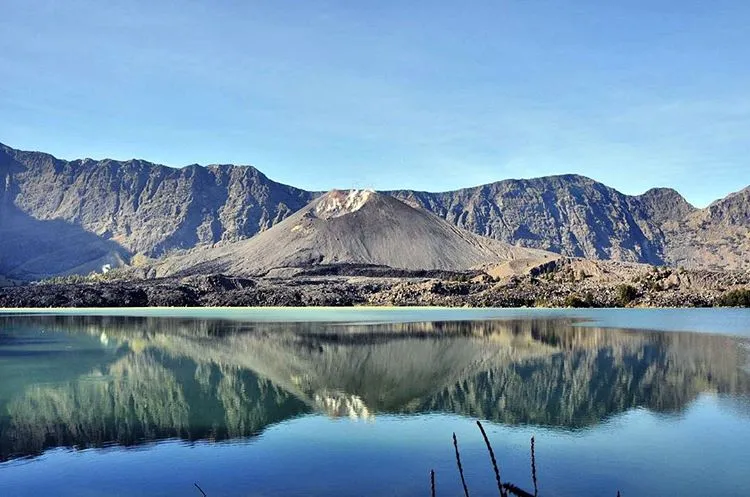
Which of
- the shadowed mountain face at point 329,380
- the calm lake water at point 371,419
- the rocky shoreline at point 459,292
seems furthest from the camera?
→ the rocky shoreline at point 459,292

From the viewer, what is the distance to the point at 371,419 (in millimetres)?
26766

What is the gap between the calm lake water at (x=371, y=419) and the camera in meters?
18.6

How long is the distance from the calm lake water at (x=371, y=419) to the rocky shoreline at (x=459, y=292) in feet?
292

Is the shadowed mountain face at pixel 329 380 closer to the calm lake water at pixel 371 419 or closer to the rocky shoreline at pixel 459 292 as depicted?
the calm lake water at pixel 371 419

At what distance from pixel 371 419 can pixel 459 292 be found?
13670 centimetres

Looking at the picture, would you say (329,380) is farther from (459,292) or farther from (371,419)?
(459,292)

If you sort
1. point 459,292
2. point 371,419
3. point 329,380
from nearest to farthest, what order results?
point 371,419, point 329,380, point 459,292

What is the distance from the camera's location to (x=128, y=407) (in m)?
29.4

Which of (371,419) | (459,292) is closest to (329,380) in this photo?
(371,419)

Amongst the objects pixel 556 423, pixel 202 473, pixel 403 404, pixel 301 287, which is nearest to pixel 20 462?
pixel 202 473

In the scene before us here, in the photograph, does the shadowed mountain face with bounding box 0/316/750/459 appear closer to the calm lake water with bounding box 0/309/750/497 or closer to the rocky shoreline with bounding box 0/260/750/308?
the calm lake water with bounding box 0/309/750/497

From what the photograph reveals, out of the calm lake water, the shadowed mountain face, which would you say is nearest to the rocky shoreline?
the shadowed mountain face

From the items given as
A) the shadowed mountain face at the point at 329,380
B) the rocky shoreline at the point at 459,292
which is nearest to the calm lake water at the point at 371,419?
the shadowed mountain face at the point at 329,380

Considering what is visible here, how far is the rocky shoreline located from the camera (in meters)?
140
